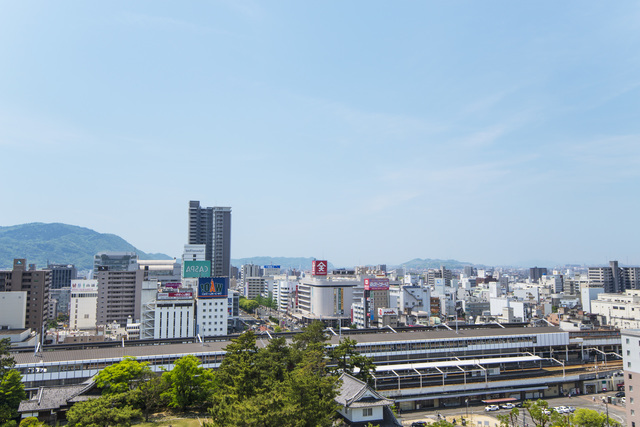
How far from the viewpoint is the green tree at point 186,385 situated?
36656mm

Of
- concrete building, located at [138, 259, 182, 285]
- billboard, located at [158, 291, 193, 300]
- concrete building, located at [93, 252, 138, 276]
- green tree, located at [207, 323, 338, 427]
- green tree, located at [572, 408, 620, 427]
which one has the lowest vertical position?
green tree, located at [572, 408, 620, 427]

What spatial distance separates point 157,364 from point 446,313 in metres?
96.5

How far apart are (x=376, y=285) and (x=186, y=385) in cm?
7474

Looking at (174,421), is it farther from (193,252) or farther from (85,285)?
(193,252)

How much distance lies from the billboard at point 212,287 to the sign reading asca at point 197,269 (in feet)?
26.5

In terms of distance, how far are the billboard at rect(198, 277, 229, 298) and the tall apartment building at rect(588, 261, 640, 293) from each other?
12427cm

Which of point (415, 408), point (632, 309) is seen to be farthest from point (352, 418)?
point (632, 309)

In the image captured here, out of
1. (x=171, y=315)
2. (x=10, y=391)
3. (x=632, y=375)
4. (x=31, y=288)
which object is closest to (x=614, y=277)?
(x=632, y=375)

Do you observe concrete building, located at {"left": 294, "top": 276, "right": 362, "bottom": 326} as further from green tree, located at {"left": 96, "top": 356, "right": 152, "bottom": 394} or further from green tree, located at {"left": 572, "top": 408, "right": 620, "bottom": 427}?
green tree, located at {"left": 572, "top": 408, "right": 620, "bottom": 427}

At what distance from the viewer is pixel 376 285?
4225 inches

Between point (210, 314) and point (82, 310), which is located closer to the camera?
point (210, 314)

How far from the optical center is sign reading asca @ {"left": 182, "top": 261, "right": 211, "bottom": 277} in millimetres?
93375

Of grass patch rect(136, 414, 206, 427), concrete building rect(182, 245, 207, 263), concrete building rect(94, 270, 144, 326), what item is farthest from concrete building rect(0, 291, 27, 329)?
concrete building rect(182, 245, 207, 263)

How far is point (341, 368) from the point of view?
123ft
